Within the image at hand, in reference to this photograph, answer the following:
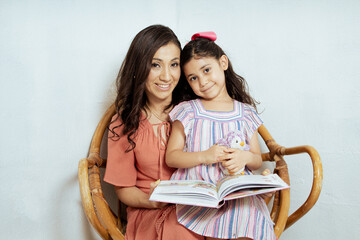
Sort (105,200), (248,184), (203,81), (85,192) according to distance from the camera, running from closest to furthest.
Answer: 1. (248,184)
2. (85,192)
3. (105,200)
4. (203,81)

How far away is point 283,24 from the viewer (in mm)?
1848

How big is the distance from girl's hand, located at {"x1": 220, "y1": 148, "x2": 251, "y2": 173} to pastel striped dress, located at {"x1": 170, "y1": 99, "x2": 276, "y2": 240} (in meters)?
0.09

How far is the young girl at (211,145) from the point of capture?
3.87ft

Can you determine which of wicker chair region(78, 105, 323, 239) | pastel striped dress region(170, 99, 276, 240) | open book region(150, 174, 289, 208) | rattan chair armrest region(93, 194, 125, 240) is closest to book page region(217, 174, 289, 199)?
open book region(150, 174, 289, 208)

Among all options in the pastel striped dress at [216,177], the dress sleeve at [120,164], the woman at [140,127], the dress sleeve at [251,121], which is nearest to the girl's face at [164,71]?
the woman at [140,127]

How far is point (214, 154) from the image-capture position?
128 cm

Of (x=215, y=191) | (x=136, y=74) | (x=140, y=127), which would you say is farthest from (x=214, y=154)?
(x=136, y=74)

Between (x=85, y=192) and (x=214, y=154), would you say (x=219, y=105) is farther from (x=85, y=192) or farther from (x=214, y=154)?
(x=85, y=192)

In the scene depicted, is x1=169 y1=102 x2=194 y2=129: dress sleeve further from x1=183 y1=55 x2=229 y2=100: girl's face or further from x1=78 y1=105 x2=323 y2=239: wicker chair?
x1=78 y1=105 x2=323 y2=239: wicker chair

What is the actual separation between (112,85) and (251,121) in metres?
0.72

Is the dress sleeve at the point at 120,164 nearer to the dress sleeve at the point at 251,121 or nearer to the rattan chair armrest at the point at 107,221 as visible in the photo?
Answer: the rattan chair armrest at the point at 107,221

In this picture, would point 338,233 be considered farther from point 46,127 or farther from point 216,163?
point 46,127

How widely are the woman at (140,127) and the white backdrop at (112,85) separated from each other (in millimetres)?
224

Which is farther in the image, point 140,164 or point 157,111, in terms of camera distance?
point 157,111
